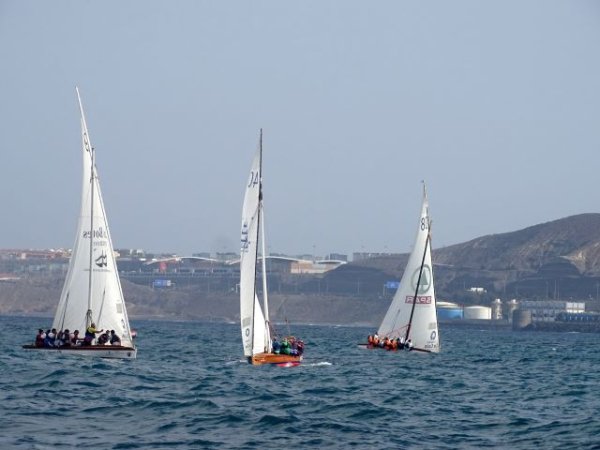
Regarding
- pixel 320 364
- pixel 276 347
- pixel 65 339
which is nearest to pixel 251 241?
pixel 276 347

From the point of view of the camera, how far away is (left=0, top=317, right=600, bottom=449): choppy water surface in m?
31.2

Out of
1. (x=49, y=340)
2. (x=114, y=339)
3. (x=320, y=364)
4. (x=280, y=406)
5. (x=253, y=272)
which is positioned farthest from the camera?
(x=320, y=364)

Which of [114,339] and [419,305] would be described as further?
[419,305]

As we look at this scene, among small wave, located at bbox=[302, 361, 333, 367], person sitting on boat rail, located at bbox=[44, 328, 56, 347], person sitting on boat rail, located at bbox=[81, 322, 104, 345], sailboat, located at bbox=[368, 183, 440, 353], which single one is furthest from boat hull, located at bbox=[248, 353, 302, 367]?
sailboat, located at bbox=[368, 183, 440, 353]

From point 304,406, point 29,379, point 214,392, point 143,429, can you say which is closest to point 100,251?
point 29,379

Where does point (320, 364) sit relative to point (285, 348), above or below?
below

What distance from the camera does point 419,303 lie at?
74.5 meters

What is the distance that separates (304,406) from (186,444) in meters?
8.58

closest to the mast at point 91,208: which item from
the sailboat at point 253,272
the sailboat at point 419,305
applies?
the sailboat at point 253,272

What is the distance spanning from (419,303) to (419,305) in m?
0.11

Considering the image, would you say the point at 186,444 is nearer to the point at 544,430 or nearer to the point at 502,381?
the point at 544,430

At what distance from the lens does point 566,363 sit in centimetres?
7356

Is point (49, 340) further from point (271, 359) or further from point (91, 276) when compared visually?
point (271, 359)

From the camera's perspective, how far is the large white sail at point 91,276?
54125 millimetres
